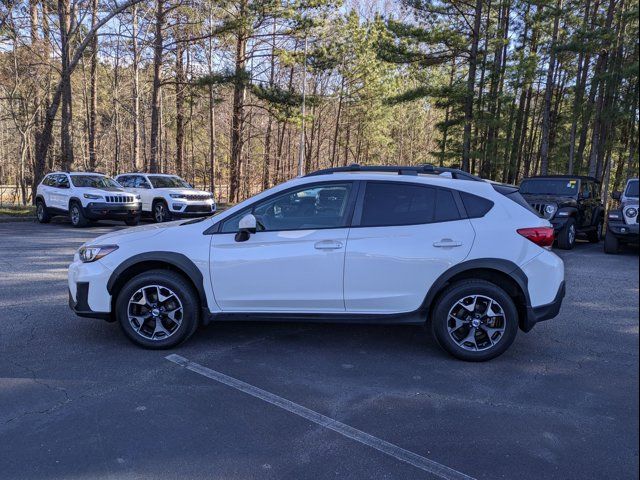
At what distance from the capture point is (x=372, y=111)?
41.9 metres

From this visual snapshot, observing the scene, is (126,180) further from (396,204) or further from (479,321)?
(479,321)

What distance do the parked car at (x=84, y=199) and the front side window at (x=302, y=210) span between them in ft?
39.8

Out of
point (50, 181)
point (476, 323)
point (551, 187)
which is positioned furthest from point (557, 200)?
point (50, 181)

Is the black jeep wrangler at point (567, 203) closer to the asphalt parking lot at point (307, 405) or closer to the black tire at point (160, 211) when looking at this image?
the asphalt parking lot at point (307, 405)

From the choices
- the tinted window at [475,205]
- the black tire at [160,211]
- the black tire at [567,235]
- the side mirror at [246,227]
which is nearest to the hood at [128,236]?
the side mirror at [246,227]

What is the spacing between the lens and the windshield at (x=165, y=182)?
1784cm

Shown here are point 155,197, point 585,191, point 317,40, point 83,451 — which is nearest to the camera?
point 83,451

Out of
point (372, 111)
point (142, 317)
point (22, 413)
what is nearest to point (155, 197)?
point (142, 317)

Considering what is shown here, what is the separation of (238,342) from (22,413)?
1999 millimetres

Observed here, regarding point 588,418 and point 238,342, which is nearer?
point 588,418

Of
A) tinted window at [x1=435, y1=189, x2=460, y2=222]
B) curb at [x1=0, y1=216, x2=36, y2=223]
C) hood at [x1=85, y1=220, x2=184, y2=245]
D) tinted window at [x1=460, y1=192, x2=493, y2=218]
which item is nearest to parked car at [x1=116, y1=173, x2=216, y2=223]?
curb at [x1=0, y1=216, x2=36, y2=223]

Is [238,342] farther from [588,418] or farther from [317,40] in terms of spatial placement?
[317,40]

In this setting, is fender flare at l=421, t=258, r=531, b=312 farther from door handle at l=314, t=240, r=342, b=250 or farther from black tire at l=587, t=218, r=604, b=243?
black tire at l=587, t=218, r=604, b=243

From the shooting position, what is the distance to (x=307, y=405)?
11.9ft
